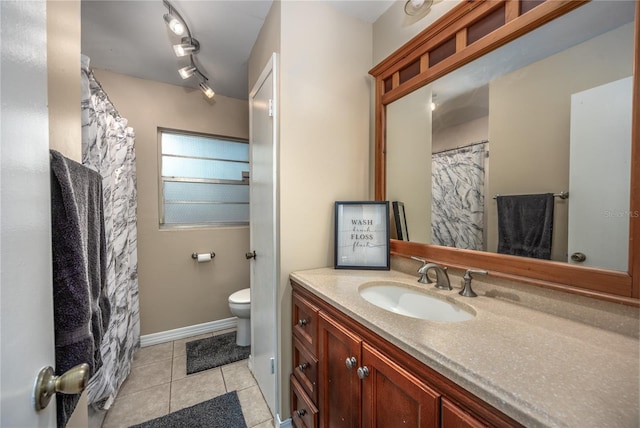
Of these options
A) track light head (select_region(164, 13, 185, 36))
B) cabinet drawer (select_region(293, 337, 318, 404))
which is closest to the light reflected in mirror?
cabinet drawer (select_region(293, 337, 318, 404))

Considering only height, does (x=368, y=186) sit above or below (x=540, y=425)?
above

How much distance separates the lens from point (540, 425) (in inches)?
16.1

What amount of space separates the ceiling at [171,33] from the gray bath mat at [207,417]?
2.47 metres

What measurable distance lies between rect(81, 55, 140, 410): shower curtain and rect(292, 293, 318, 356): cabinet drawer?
3.46 feet

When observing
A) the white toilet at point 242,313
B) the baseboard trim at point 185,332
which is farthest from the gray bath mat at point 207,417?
the baseboard trim at point 185,332

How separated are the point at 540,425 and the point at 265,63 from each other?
1933 millimetres

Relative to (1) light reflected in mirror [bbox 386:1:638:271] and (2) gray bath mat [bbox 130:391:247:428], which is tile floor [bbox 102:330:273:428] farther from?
(1) light reflected in mirror [bbox 386:1:638:271]

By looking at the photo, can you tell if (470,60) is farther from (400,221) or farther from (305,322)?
(305,322)

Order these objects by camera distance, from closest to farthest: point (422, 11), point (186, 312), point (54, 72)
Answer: point (54, 72) < point (422, 11) < point (186, 312)

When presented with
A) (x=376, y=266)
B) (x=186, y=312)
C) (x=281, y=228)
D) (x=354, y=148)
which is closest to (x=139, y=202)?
(x=186, y=312)

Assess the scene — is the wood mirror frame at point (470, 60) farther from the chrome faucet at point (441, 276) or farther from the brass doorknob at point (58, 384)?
the brass doorknob at point (58, 384)

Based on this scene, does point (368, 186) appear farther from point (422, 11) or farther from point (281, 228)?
point (422, 11)

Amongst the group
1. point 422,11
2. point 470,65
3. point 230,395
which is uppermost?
point 422,11

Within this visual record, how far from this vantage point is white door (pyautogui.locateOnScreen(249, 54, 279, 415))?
1418mm
